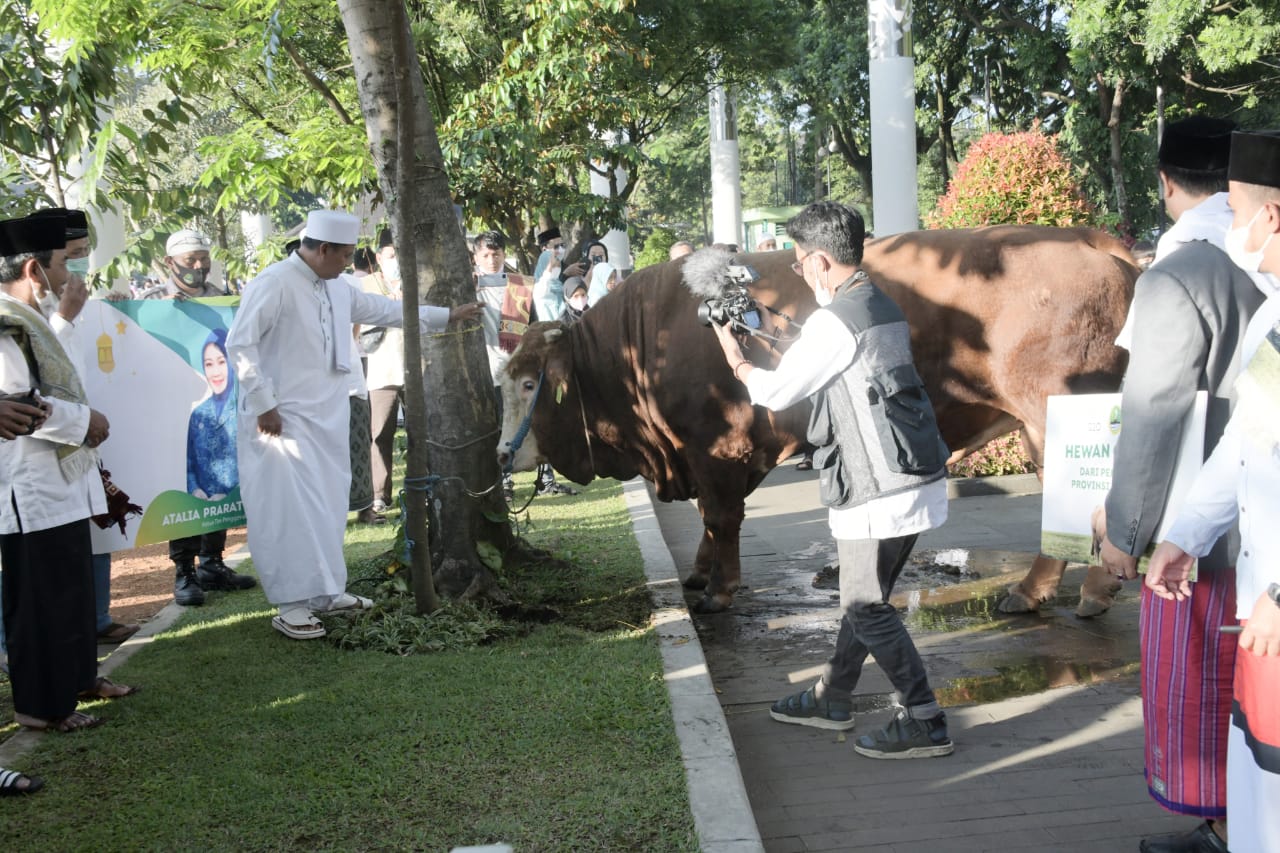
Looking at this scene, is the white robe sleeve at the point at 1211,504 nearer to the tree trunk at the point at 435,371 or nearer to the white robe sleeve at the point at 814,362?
the white robe sleeve at the point at 814,362

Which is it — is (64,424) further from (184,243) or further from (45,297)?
(184,243)

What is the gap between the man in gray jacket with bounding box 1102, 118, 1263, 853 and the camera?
329 centimetres

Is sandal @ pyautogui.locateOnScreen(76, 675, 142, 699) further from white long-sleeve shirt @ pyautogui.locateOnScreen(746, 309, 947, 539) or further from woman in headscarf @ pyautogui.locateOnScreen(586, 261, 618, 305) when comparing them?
woman in headscarf @ pyautogui.locateOnScreen(586, 261, 618, 305)

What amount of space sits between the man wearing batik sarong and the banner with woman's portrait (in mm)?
5574

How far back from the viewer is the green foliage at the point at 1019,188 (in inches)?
364

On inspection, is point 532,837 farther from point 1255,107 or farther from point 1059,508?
point 1255,107

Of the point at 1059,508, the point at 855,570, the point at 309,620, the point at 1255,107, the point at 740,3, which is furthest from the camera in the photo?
the point at 1255,107

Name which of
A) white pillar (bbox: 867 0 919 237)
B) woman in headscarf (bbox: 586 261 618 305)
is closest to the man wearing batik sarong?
woman in headscarf (bbox: 586 261 618 305)

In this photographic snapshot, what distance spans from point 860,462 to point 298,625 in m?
3.23

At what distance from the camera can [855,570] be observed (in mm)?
4441

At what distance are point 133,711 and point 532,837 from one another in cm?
228

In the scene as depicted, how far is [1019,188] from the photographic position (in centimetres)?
925

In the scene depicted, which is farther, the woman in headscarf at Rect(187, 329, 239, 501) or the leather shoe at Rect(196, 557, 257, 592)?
the leather shoe at Rect(196, 557, 257, 592)

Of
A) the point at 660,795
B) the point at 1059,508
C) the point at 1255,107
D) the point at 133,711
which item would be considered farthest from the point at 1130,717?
the point at 1255,107
